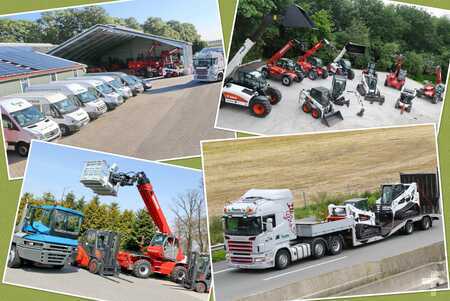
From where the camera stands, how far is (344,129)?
20594 mm

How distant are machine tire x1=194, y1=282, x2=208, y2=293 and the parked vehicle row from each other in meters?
6.42

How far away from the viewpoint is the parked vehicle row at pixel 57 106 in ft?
60.5

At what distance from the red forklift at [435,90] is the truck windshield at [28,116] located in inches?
507

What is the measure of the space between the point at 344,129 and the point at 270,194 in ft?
17.8

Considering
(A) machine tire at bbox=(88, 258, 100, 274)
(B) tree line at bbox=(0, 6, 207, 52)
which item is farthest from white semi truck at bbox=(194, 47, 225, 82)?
(A) machine tire at bbox=(88, 258, 100, 274)

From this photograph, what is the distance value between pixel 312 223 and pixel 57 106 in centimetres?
901

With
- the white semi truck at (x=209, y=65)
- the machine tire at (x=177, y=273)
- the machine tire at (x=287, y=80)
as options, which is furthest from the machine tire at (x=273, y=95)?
the machine tire at (x=177, y=273)

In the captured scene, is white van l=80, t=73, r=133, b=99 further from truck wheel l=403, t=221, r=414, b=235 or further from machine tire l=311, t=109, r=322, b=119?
truck wheel l=403, t=221, r=414, b=235

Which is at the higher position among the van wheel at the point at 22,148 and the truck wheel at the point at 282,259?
the van wheel at the point at 22,148

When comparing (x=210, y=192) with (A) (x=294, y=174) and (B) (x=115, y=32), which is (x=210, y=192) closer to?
(A) (x=294, y=174)

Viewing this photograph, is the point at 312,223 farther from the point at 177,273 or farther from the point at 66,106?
the point at 66,106

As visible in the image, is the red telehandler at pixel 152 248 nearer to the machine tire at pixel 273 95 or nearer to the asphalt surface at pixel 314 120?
the asphalt surface at pixel 314 120

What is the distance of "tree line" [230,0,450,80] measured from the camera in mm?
20938

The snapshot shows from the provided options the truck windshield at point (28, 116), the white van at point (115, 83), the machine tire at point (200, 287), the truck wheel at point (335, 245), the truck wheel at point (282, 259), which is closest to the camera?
the truck wheel at point (282, 259)
